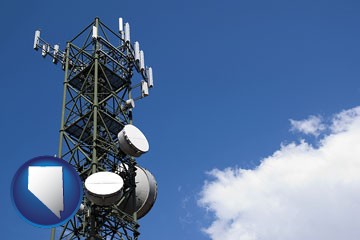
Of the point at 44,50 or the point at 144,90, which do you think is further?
the point at 44,50

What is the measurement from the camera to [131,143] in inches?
1066

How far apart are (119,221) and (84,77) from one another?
10.3 metres

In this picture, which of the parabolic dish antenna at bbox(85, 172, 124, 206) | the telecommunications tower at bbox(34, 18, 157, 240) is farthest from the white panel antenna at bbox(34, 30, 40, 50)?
the parabolic dish antenna at bbox(85, 172, 124, 206)

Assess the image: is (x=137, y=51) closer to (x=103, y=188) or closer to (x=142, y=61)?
(x=142, y=61)

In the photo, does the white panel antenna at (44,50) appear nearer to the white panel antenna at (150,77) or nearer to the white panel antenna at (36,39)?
the white panel antenna at (36,39)

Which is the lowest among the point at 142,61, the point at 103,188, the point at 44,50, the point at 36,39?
the point at 103,188

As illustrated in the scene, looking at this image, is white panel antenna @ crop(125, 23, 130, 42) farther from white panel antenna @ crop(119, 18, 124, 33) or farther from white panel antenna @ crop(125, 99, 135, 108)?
white panel antenna @ crop(125, 99, 135, 108)

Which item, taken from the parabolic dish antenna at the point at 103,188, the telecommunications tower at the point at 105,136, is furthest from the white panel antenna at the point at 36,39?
the parabolic dish antenna at the point at 103,188

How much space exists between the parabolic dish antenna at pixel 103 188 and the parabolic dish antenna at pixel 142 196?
394cm

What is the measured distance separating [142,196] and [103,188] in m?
4.89

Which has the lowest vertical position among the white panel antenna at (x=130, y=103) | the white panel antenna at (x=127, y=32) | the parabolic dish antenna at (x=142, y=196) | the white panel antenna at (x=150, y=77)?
the parabolic dish antenna at (x=142, y=196)

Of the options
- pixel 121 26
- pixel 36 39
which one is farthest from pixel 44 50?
pixel 121 26

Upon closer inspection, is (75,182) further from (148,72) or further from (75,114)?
(148,72)

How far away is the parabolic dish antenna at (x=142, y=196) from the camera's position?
28219 millimetres
